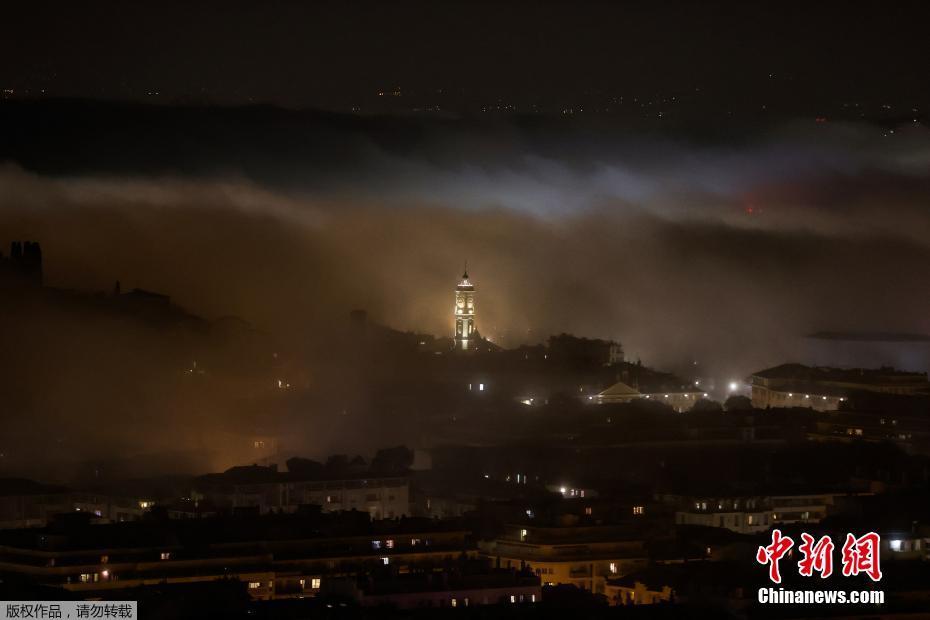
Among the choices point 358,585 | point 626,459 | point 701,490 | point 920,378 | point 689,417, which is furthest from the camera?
point 920,378

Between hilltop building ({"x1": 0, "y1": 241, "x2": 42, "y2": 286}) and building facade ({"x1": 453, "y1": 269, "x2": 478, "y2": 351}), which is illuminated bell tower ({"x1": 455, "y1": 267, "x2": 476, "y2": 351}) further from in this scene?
hilltop building ({"x1": 0, "y1": 241, "x2": 42, "y2": 286})

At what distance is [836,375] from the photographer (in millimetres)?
32500

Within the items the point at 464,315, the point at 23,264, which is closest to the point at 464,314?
the point at 464,315

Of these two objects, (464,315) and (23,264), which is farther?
(464,315)

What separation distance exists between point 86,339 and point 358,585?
575 inches

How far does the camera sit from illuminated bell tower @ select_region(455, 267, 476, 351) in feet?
110

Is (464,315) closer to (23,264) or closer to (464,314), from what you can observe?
(464,314)

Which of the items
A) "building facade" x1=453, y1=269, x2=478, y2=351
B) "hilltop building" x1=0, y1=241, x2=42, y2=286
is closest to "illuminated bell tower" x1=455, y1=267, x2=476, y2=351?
"building facade" x1=453, y1=269, x2=478, y2=351

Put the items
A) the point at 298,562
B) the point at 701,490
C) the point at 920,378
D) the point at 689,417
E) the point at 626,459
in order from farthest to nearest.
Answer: the point at 920,378 → the point at 689,417 → the point at 626,459 → the point at 701,490 → the point at 298,562

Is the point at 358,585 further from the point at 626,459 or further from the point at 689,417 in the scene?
the point at 689,417

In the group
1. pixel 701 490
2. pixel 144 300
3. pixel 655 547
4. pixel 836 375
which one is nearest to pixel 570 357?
pixel 836 375

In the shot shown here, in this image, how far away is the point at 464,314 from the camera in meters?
33.6

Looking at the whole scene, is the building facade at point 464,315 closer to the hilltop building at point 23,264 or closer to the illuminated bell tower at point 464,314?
the illuminated bell tower at point 464,314

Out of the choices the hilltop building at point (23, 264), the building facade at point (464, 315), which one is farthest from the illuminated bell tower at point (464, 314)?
the hilltop building at point (23, 264)
